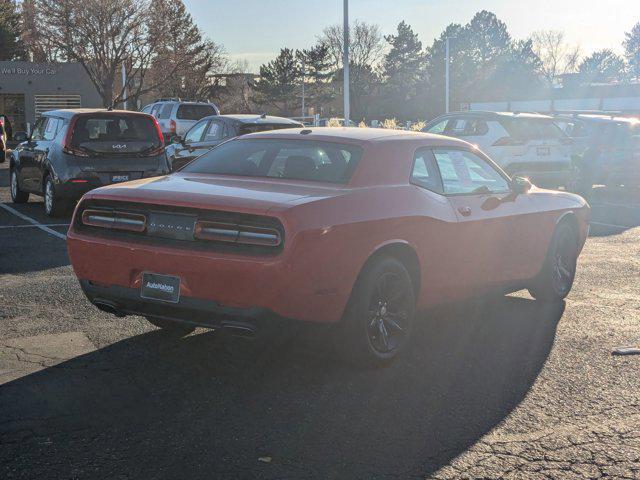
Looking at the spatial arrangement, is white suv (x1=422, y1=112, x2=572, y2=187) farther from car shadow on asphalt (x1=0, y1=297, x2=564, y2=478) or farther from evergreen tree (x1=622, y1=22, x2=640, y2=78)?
evergreen tree (x1=622, y1=22, x2=640, y2=78)

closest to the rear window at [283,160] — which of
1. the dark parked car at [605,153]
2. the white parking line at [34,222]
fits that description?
the white parking line at [34,222]

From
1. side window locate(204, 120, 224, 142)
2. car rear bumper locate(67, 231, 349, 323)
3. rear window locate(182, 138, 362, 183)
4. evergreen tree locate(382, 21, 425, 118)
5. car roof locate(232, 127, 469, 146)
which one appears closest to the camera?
car rear bumper locate(67, 231, 349, 323)

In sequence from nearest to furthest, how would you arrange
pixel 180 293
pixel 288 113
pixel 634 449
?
1. pixel 634 449
2. pixel 180 293
3. pixel 288 113

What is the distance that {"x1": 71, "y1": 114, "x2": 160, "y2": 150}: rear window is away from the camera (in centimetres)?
1366

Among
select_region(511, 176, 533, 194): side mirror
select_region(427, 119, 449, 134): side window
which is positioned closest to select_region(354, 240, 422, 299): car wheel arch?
select_region(511, 176, 533, 194): side mirror

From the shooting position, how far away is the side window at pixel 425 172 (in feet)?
20.7

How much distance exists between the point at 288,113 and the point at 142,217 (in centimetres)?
9411

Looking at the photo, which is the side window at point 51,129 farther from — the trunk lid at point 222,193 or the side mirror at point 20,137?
the trunk lid at point 222,193

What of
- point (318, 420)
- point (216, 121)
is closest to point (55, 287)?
point (318, 420)

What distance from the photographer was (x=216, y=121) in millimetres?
16844

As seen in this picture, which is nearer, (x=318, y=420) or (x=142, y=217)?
(x=318, y=420)

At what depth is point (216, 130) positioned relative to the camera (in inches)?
658

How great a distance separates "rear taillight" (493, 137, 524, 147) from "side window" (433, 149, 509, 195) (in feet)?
27.7

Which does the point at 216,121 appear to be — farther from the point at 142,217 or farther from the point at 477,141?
the point at 142,217
